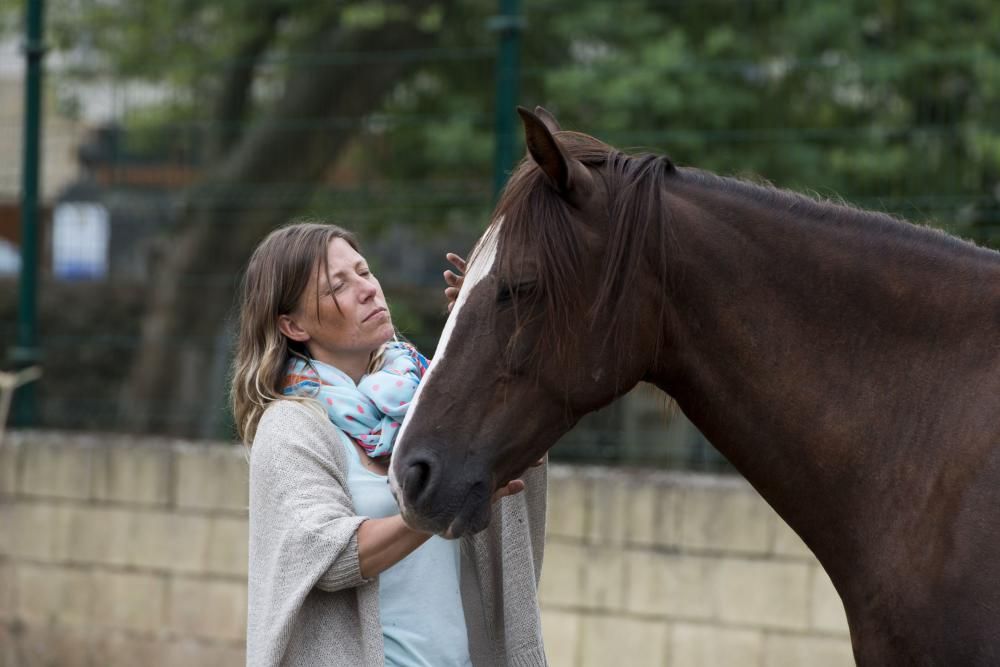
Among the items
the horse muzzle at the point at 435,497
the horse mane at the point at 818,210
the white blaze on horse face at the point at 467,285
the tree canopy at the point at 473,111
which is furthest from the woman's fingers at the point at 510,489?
the tree canopy at the point at 473,111

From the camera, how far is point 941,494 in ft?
8.01

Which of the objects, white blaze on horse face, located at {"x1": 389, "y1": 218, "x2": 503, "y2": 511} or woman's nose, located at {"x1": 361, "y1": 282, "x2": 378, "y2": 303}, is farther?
woman's nose, located at {"x1": 361, "y1": 282, "x2": 378, "y2": 303}

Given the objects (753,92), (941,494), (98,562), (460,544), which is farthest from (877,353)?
(98,562)

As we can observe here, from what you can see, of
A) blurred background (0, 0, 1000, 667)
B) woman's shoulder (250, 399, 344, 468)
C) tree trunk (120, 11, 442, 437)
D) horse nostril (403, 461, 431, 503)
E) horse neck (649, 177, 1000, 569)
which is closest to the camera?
horse nostril (403, 461, 431, 503)

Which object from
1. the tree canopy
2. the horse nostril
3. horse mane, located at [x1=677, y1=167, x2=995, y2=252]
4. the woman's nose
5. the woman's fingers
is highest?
the tree canopy

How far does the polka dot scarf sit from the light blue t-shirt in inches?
1.7

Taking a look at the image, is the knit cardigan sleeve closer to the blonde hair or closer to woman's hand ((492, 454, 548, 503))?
the blonde hair

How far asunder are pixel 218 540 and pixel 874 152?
328 cm

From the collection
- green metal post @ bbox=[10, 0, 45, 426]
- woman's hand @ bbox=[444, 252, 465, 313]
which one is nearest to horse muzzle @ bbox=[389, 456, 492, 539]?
woman's hand @ bbox=[444, 252, 465, 313]

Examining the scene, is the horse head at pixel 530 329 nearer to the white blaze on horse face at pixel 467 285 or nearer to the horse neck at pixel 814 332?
the white blaze on horse face at pixel 467 285

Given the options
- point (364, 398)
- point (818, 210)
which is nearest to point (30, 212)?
point (364, 398)

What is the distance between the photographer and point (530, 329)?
249cm

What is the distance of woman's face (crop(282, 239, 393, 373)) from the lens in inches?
110

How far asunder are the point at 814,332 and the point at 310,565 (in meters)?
1.07
